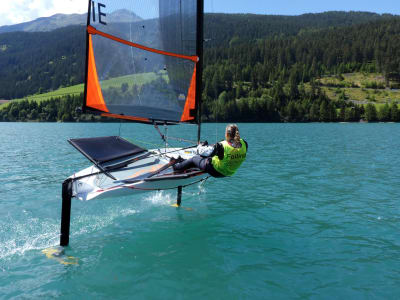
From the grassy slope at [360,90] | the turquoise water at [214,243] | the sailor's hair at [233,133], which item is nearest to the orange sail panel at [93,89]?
the turquoise water at [214,243]

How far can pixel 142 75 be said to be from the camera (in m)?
10.6

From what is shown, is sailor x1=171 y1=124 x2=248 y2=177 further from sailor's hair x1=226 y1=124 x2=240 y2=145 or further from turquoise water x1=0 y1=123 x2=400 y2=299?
turquoise water x1=0 y1=123 x2=400 y2=299

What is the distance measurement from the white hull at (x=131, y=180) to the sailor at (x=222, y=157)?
A: 0.81ft

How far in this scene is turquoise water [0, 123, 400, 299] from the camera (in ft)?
20.5

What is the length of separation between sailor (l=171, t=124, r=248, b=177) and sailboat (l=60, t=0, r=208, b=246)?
9.0 inches

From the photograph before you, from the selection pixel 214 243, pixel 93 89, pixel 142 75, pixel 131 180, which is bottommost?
pixel 214 243

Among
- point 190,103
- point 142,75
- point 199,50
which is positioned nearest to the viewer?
point 142,75

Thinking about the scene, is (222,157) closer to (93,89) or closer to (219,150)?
(219,150)

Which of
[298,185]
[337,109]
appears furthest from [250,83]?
[298,185]

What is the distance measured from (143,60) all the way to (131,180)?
4.69m

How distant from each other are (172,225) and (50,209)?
16.1 feet

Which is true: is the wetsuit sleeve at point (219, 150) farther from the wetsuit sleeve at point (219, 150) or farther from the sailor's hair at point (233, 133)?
the sailor's hair at point (233, 133)

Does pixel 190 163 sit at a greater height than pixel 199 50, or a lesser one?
lesser

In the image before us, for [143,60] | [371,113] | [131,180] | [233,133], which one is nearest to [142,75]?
[143,60]
